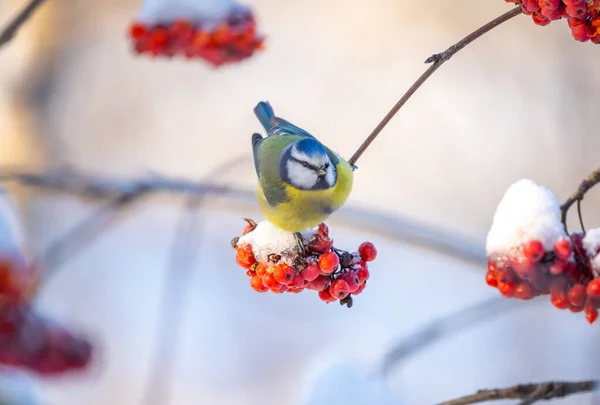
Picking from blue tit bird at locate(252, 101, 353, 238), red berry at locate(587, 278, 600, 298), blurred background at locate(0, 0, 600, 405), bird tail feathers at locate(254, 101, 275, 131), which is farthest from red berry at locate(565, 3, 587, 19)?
blurred background at locate(0, 0, 600, 405)

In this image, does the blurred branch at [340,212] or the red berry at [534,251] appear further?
the blurred branch at [340,212]

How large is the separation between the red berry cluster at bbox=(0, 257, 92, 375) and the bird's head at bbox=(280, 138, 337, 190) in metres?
0.84

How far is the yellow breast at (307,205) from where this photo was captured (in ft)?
3.45

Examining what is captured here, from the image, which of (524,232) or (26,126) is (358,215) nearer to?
(524,232)

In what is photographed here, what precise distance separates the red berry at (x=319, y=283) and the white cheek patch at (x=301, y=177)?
291 millimetres

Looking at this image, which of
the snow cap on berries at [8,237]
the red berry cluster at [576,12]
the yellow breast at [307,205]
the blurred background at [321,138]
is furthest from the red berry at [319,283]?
the blurred background at [321,138]

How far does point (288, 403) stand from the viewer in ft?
12.0

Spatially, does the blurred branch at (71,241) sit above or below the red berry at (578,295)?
above

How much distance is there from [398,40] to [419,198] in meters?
1.00

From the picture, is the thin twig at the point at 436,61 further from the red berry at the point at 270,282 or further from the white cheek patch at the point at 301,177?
the white cheek patch at the point at 301,177

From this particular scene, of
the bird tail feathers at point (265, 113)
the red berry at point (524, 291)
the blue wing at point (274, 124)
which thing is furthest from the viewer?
the bird tail feathers at point (265, 113)

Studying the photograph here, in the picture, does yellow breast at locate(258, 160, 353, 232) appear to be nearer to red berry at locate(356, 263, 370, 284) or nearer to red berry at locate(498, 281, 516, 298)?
red berry at locate(356, 263, 370, 284)

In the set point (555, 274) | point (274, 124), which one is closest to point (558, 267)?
point (555, 274)

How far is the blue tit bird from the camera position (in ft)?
3.63
